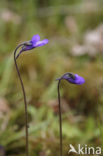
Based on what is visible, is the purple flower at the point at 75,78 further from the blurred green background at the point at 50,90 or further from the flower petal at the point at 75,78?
the blurred green background at the point at 50,90

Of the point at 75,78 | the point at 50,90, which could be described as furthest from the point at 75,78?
the point at 50,90

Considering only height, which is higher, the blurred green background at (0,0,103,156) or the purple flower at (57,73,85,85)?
the blurred green background at (0,0,103,156)

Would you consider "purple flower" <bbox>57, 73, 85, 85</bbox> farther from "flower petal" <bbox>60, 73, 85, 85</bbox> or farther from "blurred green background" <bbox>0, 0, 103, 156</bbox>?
"blurred green background" <bbox>0, 0, 103, 156</bbox>

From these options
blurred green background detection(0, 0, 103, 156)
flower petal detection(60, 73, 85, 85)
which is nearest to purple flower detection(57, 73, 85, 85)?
flower petal detection(60, 73, 85, 85)

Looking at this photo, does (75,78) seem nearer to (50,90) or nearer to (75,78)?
(75,78)

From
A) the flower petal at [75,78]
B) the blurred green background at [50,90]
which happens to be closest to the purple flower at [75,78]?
the flower petal at [75,78]

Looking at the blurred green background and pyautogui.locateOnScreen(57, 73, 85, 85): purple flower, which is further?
the blurred green background

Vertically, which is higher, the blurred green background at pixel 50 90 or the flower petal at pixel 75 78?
the blurred green background at pixel 50 90

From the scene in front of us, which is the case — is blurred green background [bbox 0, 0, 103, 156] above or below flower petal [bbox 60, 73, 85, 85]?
above

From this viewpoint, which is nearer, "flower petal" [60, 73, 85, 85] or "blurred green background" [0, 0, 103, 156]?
"flower petal" [60, 73, 85, 85]
